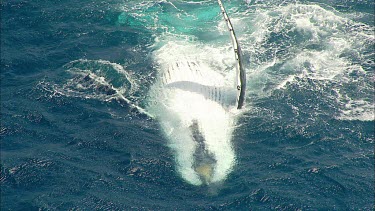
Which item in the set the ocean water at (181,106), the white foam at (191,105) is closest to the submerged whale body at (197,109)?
the white foam at (191,105)

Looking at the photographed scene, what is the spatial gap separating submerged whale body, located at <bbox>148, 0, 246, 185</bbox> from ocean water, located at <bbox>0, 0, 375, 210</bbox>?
0.92 ft

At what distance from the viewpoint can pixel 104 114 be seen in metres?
88.6

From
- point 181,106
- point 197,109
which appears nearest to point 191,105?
point 197,109

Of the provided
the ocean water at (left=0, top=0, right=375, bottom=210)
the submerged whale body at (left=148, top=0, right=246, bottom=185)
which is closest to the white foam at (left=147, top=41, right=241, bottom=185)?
the submerged whale body at (left=148, top=0, right=246, bottom=185)

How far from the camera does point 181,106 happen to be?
8981cm

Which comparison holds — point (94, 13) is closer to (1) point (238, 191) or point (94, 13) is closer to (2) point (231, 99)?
(2) point (231, 99)

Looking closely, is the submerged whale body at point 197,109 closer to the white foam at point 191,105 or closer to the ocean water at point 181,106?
the white foam at point 191,105

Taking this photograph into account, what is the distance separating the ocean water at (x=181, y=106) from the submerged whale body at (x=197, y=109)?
28cm

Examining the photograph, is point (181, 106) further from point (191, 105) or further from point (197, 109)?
point (197, 109)

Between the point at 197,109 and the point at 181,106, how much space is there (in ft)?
10.1

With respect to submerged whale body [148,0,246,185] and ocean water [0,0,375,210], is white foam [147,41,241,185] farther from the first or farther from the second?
ocean water [0,0,375,210]

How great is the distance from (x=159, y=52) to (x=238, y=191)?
40256 mm

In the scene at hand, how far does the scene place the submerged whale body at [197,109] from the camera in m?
80.1

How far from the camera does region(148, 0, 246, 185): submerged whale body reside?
8012cm
